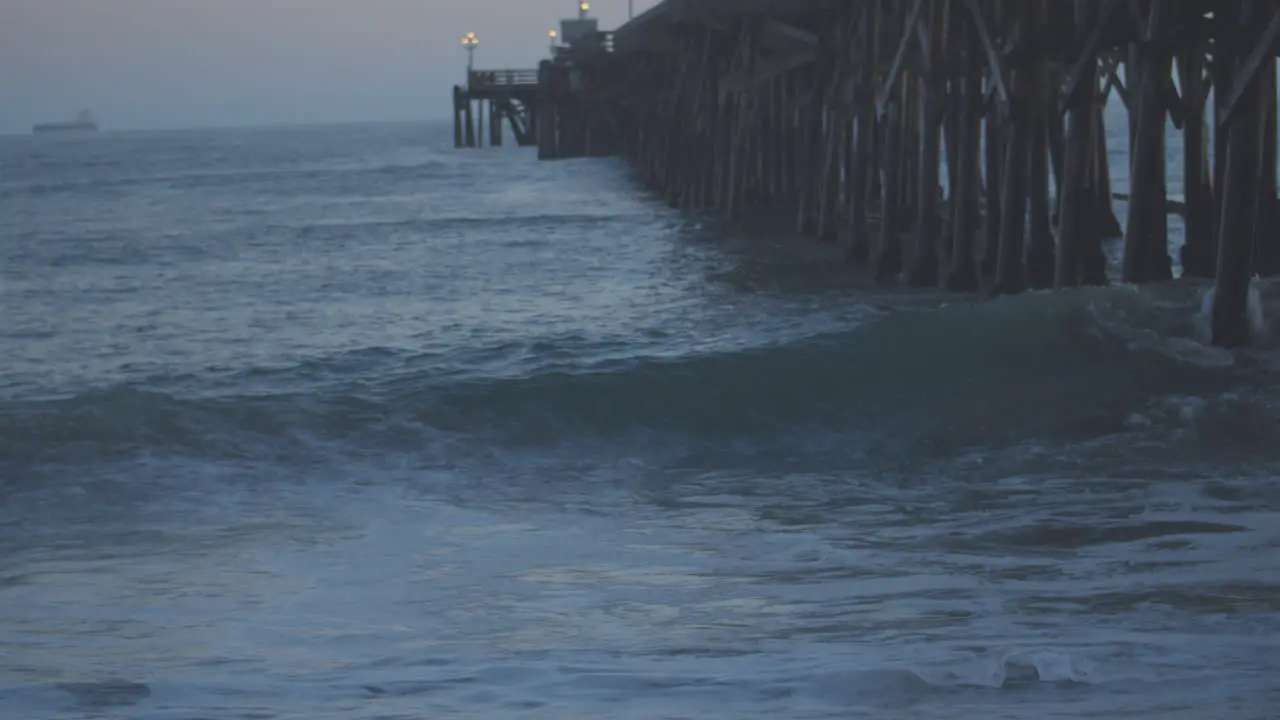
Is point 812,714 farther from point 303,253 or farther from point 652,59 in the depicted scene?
point 652,59

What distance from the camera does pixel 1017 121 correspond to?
11.5 m

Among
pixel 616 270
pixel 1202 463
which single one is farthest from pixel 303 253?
pixel 1202 463

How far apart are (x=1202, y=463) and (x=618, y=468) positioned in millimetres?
3011

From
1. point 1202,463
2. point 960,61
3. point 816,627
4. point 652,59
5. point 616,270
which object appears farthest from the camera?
point 652,59

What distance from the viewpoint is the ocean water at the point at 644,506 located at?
4.67 meters

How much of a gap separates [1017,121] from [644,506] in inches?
202

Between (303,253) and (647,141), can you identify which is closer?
(303,253)

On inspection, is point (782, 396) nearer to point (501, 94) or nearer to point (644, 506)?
point (644, 506)

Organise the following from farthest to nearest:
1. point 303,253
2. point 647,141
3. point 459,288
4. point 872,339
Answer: point 647,141 → point 303,253 → point 459,288 → point 872,339

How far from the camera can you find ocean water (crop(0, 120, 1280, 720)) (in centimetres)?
467

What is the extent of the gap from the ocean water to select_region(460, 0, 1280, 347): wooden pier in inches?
21.2

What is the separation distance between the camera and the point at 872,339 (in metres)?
11.7

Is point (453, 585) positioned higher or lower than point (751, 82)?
lower

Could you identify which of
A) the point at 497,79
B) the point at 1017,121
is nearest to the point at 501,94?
the point at 497,79
